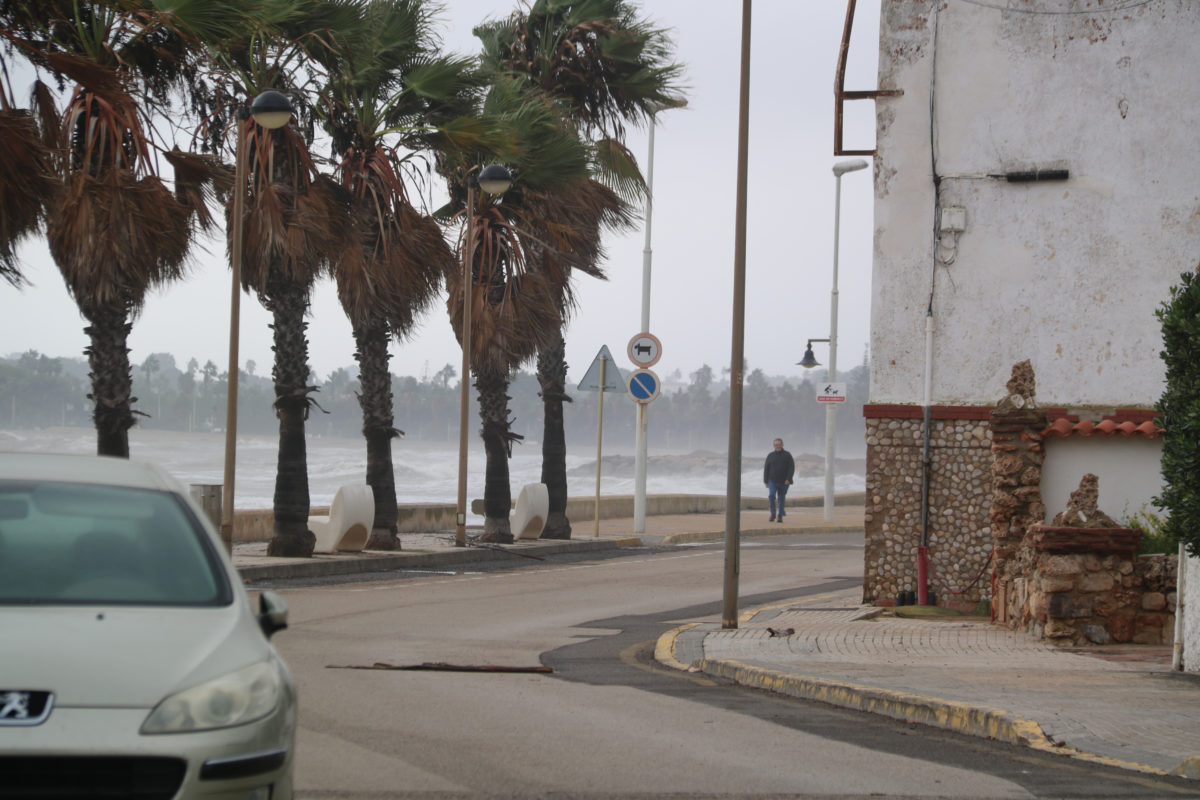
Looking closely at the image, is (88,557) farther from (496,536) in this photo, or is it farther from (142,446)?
(142,446)

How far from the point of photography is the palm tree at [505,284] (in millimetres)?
25188

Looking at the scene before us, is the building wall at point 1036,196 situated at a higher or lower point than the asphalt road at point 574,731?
higher

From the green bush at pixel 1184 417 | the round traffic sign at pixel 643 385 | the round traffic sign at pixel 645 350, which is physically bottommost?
the green bush at pixel 1184 417

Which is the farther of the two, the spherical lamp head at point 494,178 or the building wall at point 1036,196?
the spherical lamp head at point 494,178

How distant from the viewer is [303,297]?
67.9ft

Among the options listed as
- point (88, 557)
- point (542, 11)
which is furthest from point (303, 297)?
point (88, 557)

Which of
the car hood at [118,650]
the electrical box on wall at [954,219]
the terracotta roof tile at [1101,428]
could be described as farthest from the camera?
the electrical box on wall at [954,219]

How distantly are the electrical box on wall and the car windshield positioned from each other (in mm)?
12443

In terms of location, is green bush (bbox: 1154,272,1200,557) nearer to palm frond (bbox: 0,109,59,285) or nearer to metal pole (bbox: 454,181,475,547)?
palm frond (bbox: 0,109,59,285)

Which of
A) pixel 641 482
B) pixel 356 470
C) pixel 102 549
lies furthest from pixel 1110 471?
pixel 356 470

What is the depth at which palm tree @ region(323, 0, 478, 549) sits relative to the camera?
21797mm

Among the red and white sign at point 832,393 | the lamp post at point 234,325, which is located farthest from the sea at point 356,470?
the lamp post at point 234,325

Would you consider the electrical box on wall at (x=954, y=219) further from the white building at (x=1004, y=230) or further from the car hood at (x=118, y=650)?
the car hood at (x=118, y=650)

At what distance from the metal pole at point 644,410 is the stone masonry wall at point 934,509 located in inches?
497
